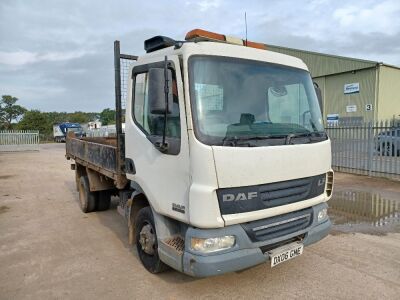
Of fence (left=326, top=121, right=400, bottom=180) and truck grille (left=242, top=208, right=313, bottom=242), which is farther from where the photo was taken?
fence (left=326, top=121, right=400, bottom=180)

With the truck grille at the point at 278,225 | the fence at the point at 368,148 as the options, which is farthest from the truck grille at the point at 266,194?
the fence at the point at 368,148

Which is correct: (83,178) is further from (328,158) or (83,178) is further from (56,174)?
(56,174)

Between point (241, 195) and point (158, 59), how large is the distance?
1.70m

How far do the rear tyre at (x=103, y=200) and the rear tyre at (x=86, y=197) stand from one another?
0.09m

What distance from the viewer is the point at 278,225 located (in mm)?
3432

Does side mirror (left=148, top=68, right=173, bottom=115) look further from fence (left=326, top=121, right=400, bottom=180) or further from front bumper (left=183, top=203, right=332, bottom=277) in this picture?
fence (left=326, top=121, right=400, bottom=180)

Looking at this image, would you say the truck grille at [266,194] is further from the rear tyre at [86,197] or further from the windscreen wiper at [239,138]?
the rear tyre at [86,197]

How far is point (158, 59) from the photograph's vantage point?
3.64 metres

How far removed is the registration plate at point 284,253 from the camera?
3342 mm

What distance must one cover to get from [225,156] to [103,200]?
485cm

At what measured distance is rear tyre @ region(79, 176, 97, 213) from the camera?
Result: 7020mm

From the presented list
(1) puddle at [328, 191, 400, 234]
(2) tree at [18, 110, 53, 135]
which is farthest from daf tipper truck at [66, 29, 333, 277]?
(2) tree at [18, 110, 53, 135]

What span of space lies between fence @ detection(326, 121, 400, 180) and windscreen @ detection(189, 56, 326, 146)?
778cm

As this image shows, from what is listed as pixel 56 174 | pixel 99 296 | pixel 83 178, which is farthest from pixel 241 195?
pixel 56 174
